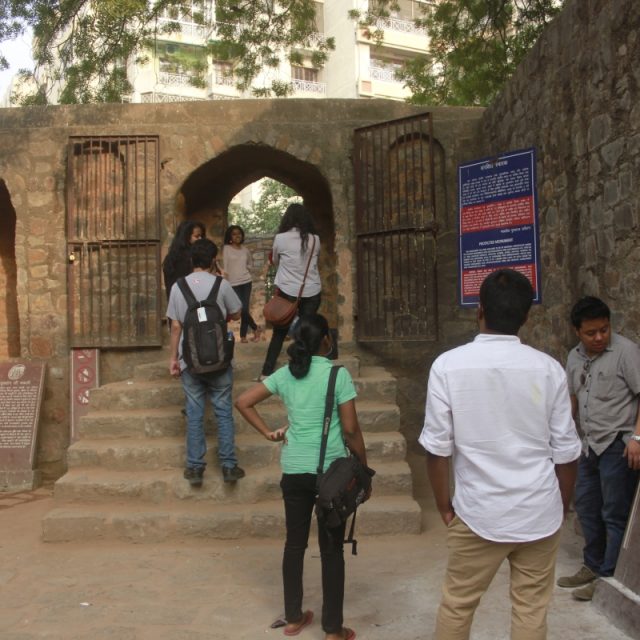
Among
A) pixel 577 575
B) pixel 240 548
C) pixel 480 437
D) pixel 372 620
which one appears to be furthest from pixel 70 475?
pixel 480 437

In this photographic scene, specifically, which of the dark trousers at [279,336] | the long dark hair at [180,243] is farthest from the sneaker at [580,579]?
the long dark hair at [180,243]

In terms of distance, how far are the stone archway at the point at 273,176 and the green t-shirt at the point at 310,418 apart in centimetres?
519

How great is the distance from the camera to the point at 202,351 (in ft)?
15.2

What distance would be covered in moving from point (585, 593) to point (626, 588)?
305 mm

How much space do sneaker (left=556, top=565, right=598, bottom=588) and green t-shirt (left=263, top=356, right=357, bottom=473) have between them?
1416mm

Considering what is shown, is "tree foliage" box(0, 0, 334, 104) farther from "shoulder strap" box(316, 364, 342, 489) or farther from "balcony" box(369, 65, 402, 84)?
"balcony" box(369, 65, 402, 84)

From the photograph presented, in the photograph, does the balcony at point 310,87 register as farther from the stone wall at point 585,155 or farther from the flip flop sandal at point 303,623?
the flip flop sandal at point 303,623

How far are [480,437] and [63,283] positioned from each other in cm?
585

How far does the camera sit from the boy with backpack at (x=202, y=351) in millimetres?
4664

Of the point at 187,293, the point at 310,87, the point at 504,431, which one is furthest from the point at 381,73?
the point at 504,431

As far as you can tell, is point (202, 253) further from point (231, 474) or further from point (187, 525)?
point (187, 525)

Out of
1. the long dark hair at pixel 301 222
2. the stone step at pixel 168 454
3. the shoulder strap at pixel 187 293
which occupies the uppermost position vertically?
the long dark hair at pixel 301 222

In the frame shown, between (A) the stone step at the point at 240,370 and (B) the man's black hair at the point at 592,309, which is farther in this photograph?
(A) the stone step at the point at 240,370

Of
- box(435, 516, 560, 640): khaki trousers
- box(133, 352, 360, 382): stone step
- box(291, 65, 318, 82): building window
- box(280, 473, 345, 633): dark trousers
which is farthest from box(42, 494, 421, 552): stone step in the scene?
box(291, 65, 318, 82): building window
